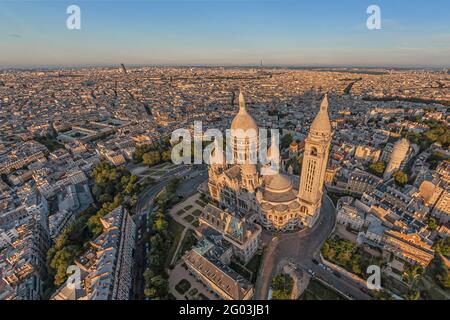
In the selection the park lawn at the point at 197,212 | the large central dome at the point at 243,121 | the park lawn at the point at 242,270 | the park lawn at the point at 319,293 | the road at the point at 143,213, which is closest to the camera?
the park lawn at the point at 319,293

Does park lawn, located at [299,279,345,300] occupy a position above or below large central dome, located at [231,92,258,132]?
below

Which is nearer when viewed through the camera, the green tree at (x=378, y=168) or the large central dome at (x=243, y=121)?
the large central dome at (x=243, y=121)

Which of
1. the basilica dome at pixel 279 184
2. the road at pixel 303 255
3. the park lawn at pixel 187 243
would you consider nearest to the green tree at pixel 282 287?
the road at pixel 303 255

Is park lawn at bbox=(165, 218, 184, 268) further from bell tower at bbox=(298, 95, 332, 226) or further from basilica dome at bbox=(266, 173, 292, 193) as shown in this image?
bell tower at bbox=(298, 95, 332, 226)

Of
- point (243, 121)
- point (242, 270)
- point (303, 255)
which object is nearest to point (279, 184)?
point (303, 255)

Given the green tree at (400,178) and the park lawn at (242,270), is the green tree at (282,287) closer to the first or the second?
the park lawn at (242,270)

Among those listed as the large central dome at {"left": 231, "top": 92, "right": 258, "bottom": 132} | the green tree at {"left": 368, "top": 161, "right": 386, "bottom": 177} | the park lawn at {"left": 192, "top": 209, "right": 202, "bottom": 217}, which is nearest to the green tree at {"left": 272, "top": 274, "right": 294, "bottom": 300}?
the park lawn at {"left": 192, "top": 209, "right": 202, "bottom": 217}
